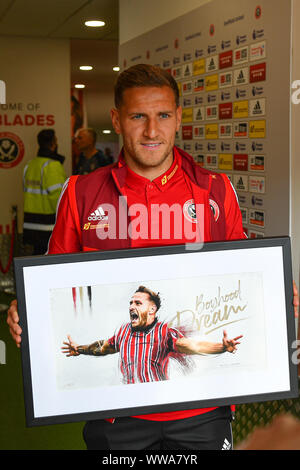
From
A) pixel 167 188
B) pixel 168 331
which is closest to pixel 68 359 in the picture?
pixel 168 331

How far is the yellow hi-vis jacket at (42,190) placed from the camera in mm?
5406

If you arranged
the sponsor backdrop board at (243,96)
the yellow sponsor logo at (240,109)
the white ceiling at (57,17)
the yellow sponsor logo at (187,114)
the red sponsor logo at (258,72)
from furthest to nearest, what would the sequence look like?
the white ceiling at (57,17), the yellow sponsor logo at (187,114), the yellow sponsor logo at (240,109), the red sponsor logo at (258,72), the sponsor backdrop board at (243,96)

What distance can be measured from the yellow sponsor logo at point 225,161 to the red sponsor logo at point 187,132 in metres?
0.49

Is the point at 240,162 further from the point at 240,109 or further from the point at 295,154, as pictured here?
the point at 295,154

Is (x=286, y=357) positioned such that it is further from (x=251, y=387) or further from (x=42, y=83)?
(x=42, y=83)

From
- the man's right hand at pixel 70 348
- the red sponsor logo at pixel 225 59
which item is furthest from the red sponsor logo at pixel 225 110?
the man's right hand at pixel 70 348

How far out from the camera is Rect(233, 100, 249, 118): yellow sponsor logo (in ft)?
11.0

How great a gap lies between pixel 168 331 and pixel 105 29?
5981mm

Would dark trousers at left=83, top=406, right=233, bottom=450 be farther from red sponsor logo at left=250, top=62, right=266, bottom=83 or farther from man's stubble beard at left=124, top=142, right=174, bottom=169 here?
red sponsor logo at left=250, top=62, right=266, bottom=83

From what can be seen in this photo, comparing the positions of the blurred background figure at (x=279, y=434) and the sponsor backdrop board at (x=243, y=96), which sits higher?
the sponsor backdrop board at (x=243, y=96)

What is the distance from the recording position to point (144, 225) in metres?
1.62

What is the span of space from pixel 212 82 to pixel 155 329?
8.57ft

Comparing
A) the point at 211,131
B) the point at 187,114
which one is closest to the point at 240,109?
the point at 211,131

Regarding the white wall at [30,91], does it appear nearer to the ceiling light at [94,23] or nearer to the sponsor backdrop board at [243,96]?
the ceiling light at [94,23]
